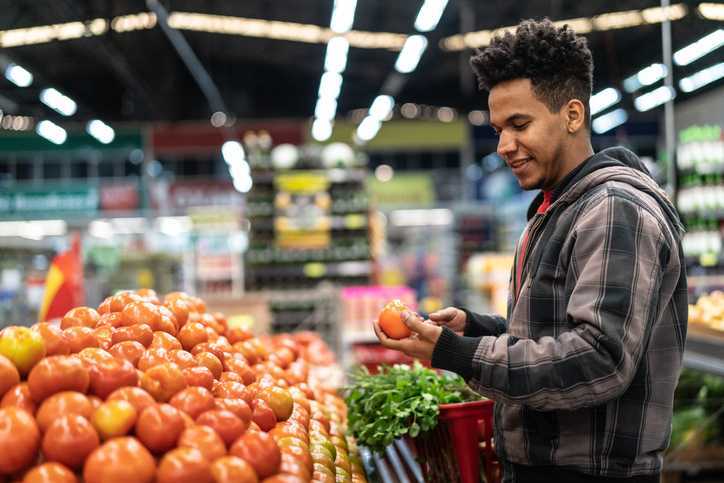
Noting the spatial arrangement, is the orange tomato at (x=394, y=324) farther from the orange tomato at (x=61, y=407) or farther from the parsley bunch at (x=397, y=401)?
the orange tomato at (x=61, y=407)

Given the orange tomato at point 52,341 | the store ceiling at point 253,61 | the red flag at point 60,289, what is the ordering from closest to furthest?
1. the orange tomato at point 52,341
2. the red flag at point 60,289
3. the store ceiling at point 253,61

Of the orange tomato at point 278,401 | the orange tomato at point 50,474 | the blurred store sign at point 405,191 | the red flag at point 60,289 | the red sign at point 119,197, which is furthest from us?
the blurred store sign at point 405,191

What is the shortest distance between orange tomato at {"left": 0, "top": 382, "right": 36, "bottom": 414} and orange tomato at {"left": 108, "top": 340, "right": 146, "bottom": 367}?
31 cm

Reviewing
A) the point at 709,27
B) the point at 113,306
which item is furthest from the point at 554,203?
the point at 709,27

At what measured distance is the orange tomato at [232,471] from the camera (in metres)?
1.51

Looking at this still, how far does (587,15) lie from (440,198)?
9512 millimetres

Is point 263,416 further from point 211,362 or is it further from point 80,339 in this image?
point 80,339

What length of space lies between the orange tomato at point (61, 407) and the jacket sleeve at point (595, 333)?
0.82 meters

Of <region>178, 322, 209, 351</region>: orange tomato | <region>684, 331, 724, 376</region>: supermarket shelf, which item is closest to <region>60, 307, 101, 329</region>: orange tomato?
<region>178, 322, 209, 351</region>: orange tomato

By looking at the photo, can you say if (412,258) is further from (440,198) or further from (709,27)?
(709,27)

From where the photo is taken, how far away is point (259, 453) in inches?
64.1

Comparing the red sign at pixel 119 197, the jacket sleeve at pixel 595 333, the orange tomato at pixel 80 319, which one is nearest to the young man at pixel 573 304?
the jacket sleeve at pixel 595 333

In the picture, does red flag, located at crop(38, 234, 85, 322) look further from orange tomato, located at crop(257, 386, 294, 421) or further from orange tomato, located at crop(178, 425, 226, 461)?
orange tomato, located at crop(178, 425, 226, 461)

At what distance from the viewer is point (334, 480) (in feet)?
6.50
